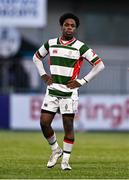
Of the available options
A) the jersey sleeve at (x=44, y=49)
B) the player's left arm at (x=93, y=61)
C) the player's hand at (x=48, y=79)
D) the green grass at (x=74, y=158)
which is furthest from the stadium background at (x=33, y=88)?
the player's left arm at (x=93, y=61)

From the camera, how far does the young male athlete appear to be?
1366cm

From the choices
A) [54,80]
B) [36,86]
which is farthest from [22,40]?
[54,80]

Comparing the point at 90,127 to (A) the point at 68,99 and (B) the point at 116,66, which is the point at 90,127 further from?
(A) the point at 68,99

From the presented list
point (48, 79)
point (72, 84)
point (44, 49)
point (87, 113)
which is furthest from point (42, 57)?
point (87, 113)

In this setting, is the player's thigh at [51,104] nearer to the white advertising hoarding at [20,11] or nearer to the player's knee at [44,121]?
the player's knee at [44,121]

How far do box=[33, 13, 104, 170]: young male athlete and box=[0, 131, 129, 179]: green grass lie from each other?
64cm

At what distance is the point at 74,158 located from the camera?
16.5 metres

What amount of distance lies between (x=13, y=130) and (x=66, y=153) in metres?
14.5

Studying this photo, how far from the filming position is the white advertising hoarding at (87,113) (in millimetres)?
28031

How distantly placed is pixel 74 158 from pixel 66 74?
3181 millimetres

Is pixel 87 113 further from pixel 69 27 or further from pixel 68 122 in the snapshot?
pixel 69 27

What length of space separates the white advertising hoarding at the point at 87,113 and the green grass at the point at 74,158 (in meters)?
1.98

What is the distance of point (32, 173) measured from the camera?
13.0 meters

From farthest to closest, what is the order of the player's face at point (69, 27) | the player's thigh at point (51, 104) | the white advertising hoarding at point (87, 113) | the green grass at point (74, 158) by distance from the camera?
the white advertising hoarding at point (87, 113) → the player's thigh at point (51, 104) → the player's face at point (69, 27) → the green grass at point (74, 158)
